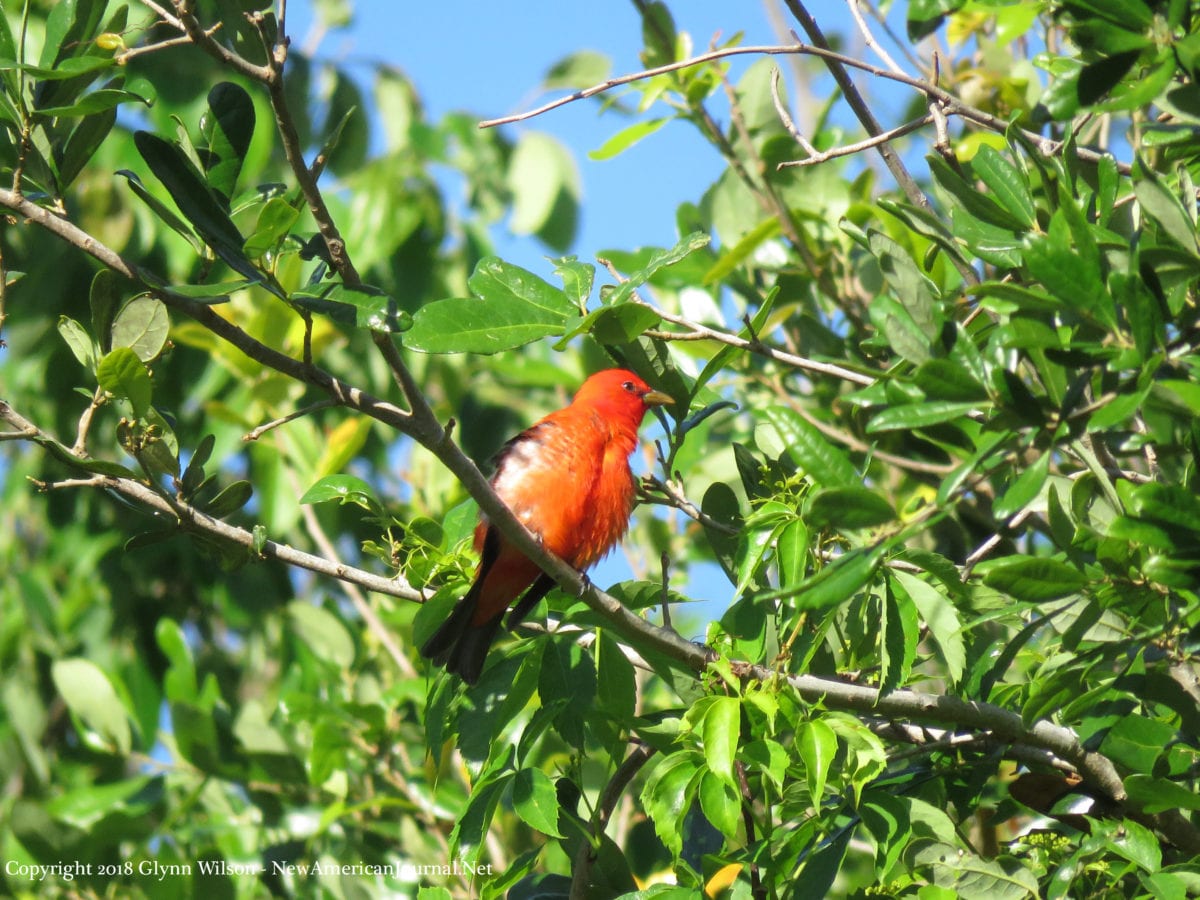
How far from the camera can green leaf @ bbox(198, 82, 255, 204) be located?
264 cm

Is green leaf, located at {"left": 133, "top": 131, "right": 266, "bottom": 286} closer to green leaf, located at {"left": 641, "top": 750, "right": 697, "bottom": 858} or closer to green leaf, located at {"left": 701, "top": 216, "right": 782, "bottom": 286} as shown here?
green leaf, located at {"left": 641, "top": 750, "right": 697, "bottom": 858}

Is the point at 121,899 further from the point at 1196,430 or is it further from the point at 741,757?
the point at 1196,430

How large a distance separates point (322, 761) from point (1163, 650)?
304cm

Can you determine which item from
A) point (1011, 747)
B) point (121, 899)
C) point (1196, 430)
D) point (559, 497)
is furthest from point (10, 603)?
point (1196, 430)

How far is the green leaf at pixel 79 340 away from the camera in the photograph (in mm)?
2949

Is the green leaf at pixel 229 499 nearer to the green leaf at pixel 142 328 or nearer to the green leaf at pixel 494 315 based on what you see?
the green leaf at pixel 142 328

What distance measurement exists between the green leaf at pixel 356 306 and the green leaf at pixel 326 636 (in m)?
3.23

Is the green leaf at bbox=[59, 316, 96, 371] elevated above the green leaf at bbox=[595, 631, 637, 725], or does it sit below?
above

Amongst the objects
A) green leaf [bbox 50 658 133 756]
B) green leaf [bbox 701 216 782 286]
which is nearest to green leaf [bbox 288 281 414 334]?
green leaf [bbox 701 216 782 286]

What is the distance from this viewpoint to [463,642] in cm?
387

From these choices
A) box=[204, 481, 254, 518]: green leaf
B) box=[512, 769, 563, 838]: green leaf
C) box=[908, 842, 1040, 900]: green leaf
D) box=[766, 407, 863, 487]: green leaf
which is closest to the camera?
box=[766, 407, 863, 487]: green leaf

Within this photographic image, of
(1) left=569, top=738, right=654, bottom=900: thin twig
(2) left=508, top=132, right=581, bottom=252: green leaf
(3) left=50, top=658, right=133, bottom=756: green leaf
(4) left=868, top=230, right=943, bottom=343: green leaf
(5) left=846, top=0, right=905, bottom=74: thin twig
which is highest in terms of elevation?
(5) left=846, top=0, right=905, bottom=74: thin twig

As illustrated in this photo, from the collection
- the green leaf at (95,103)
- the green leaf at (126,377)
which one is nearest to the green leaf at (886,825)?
the green leaf at (126,377)

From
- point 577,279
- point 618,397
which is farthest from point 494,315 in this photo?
point 618,397
